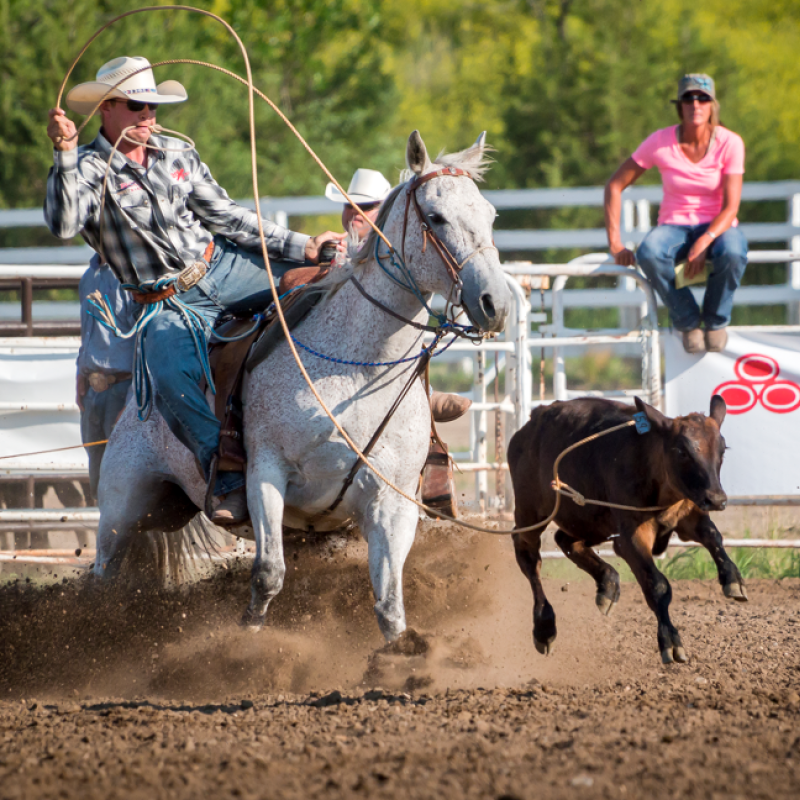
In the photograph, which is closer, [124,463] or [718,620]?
[124,463]

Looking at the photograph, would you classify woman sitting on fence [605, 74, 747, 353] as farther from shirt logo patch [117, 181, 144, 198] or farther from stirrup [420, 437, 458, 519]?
shirt logo patch [117, 181, 144, 198]

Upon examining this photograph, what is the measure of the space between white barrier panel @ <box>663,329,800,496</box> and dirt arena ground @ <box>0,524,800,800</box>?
717mm

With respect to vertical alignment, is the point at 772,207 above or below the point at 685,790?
above

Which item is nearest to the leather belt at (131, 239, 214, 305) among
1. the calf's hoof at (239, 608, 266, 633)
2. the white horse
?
the white horse

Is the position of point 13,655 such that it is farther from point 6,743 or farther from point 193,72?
point 193,72

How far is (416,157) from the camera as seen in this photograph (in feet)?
14.1

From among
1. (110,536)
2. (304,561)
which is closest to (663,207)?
(304,561)

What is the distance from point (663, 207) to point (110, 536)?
4.13 metres

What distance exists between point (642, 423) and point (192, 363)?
209 centimetres

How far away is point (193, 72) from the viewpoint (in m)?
16.8

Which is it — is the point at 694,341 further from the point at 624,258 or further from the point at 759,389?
the point at 624,258

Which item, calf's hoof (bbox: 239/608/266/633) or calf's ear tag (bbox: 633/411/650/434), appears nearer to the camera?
calf's hoof (bbox: 239/608/266/633)

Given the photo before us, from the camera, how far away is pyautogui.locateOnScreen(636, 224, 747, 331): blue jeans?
22.6 feet

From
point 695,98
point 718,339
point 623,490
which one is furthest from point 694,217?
point 623,490
